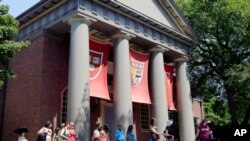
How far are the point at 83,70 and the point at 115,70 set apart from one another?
2866mm

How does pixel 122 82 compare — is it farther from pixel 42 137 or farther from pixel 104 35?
pixel 42 137

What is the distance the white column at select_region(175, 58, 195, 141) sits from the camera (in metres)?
22.6

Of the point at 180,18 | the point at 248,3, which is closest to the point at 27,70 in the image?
the point at 180,18

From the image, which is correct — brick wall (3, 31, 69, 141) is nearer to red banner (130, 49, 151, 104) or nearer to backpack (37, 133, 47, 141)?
backpack (37, 133, 47, 141)

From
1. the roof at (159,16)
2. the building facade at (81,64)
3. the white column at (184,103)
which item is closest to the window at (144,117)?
the white column at (184,103)

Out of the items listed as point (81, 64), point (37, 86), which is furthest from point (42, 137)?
point (37, 86)

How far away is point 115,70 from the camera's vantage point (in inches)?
733

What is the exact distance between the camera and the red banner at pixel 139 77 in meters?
19.8

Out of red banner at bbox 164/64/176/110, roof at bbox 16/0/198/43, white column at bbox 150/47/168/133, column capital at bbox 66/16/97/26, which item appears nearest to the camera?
column capital at bbox 66/16/97/26

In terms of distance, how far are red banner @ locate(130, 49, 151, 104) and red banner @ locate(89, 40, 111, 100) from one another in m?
2.00

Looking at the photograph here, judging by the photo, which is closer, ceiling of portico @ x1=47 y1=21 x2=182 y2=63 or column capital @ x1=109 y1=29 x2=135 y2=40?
ceiling of portico @ x1=47 y1=21 x2=182 y2=63

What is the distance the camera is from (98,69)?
18266 mm

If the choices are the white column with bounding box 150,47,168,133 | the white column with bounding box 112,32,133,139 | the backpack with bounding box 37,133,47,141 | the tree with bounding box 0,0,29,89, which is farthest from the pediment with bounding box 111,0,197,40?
the backpack with bounding box 37,133,47,141

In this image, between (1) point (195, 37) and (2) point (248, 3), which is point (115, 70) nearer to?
(1) point (195, 37)
